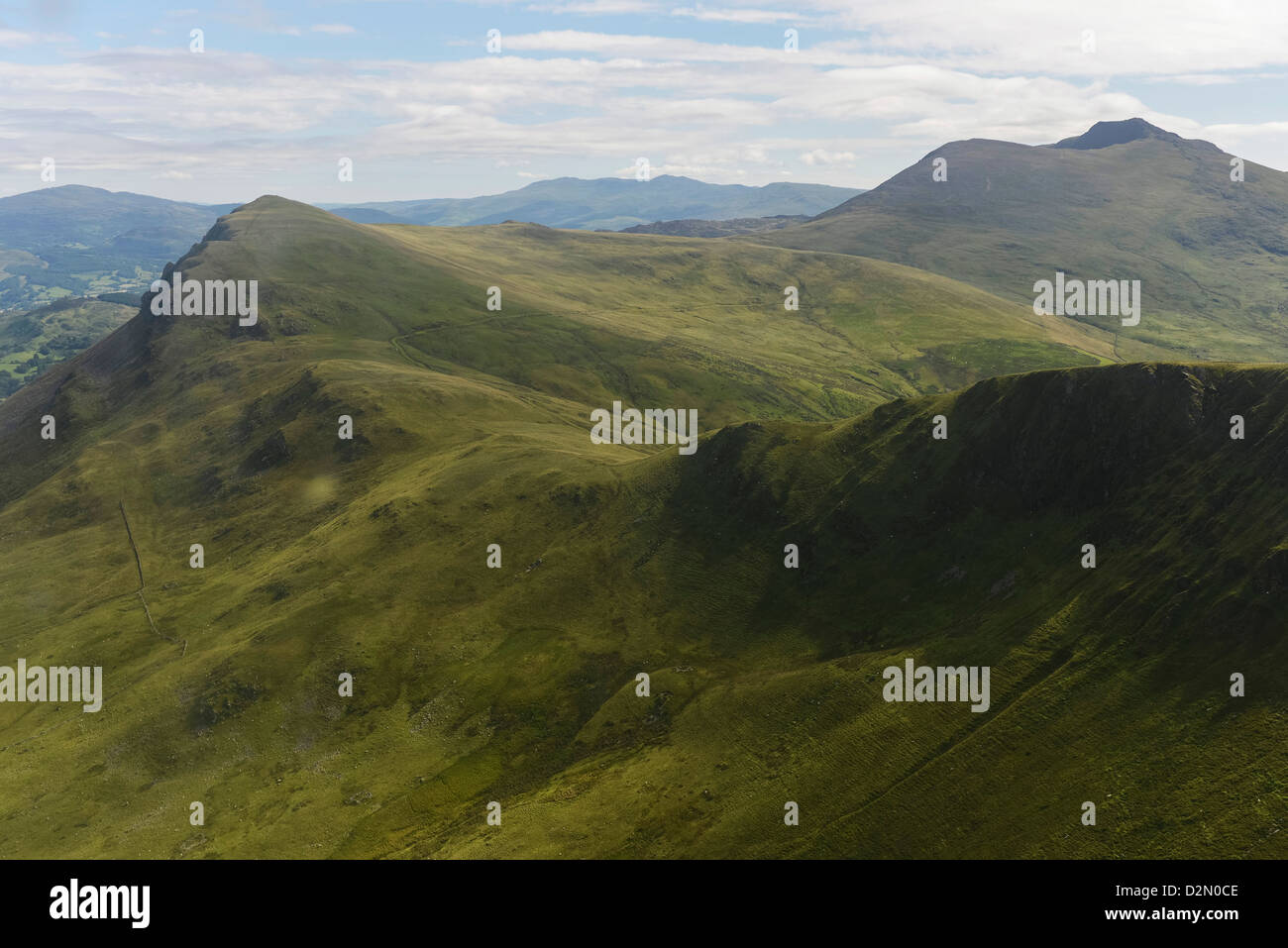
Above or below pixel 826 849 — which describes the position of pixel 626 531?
above

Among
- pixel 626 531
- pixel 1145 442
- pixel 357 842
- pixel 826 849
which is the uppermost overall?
pixel 1145 442

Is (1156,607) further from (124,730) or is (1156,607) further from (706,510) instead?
(124,730)

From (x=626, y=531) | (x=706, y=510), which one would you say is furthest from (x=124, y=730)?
(x=706, y=510)

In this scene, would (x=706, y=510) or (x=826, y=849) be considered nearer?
(x=826, y=849)

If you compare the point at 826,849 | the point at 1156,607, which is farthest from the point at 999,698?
the point at 826,849

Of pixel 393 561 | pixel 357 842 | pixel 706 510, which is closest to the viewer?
pixel 357 842

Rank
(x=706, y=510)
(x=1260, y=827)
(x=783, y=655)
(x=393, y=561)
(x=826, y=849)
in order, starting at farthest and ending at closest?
1. (x=393, y=561)
2. (x=706, y=510)
3. (x=783, y=655)
4. (x=826, y=849)
5. (x=1260, y=827)

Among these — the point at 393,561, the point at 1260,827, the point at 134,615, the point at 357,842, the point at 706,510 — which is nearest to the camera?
the point at 1260,827

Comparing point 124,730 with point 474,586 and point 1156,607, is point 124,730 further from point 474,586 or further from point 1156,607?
point 1156,607
